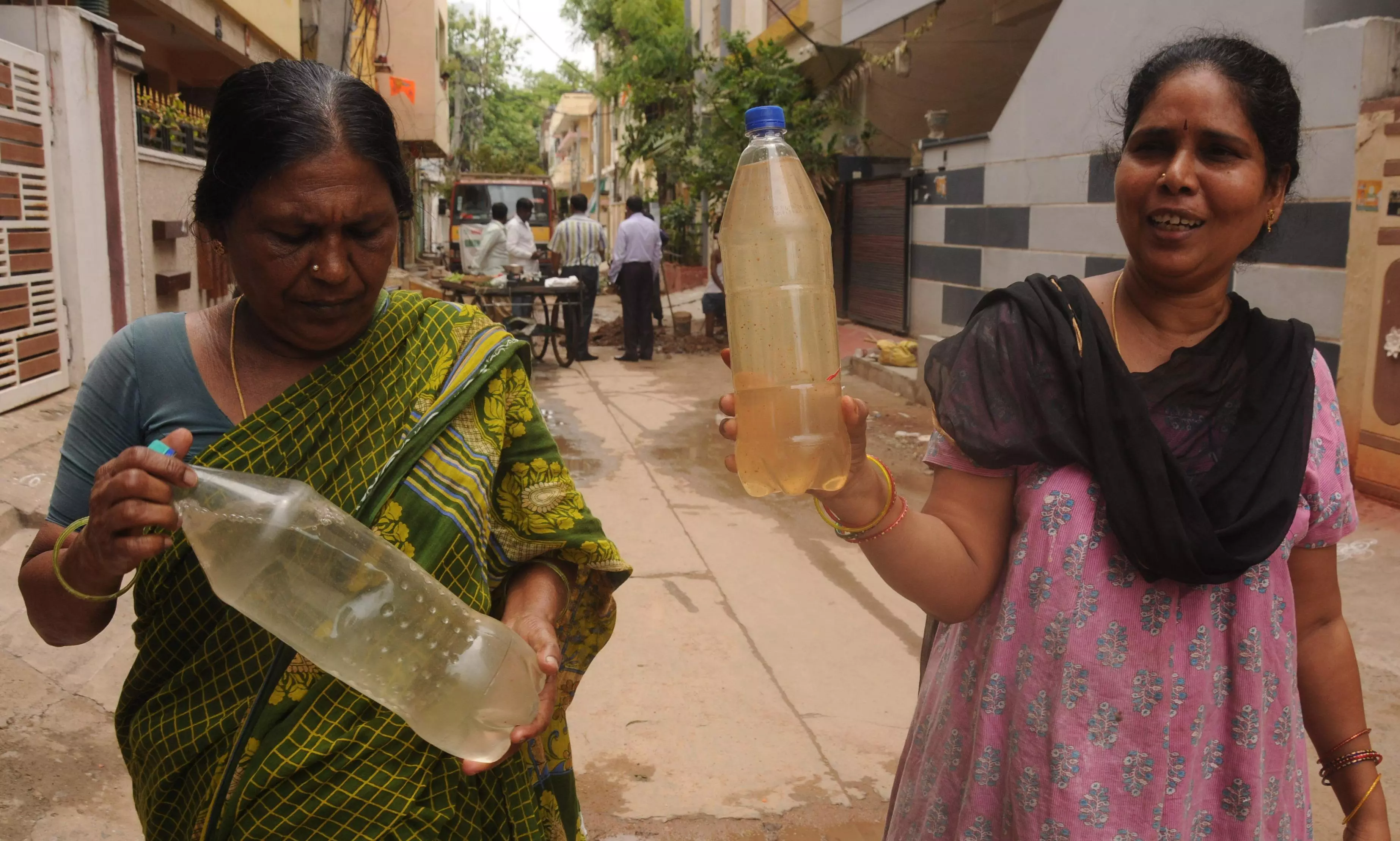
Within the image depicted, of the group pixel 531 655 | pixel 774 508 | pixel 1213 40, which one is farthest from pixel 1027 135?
pixel 531 655

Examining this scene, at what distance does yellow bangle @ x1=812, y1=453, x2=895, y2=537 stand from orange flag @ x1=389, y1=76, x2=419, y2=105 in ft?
64.3

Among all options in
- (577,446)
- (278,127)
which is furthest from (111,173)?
(278,127)

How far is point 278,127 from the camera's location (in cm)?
139

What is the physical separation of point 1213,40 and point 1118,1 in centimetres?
609

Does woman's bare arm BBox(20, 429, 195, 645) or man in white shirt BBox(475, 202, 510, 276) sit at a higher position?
man in white shirt BBox(475, 202, 510, 276)

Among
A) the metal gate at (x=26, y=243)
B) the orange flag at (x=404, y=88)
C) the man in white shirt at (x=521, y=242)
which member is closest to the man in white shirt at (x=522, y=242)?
the man in white shirt at (x=521, y=242)

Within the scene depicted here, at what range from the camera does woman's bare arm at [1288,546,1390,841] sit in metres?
1.58

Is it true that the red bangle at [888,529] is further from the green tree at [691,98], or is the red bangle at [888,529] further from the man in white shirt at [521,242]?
the man in white shirt at [521,242]

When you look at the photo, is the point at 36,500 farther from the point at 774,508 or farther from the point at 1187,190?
the point at 1187,190

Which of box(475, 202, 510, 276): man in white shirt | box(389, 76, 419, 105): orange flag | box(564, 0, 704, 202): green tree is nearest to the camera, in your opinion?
box(475, 202, 510, 276): man in white shirt

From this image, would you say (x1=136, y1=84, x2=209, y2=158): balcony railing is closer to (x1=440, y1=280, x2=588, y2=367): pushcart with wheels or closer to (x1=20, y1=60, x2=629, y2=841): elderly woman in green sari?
(x1=440, y1=280, x2=588, y2=367): pushcart with wheels

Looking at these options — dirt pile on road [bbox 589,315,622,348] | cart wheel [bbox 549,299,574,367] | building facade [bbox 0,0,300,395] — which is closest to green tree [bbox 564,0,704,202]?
dirt pile on road [bbox 589,315,622,348]

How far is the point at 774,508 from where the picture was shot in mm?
6023

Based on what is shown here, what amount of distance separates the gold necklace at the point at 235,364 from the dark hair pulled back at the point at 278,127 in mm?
131
